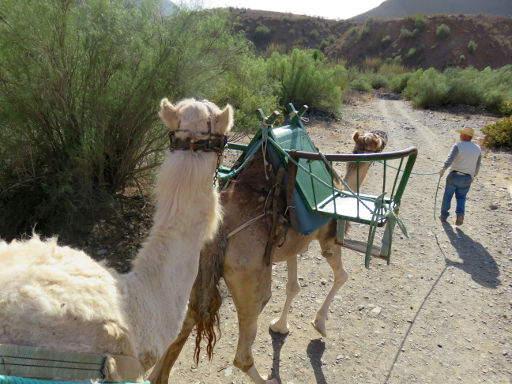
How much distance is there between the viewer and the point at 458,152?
612 cm

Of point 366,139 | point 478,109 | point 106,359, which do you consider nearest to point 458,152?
point 366,139

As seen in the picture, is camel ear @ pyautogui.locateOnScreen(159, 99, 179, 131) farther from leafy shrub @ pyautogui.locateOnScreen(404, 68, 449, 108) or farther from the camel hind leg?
leafy shrub @ pyautogui.locateOnScreen(404, 68, 449, 108)

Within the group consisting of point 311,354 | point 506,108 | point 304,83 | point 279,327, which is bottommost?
point 311,354

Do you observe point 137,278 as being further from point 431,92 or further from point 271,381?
point 431,92

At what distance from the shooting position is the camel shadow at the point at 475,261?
15.6ft

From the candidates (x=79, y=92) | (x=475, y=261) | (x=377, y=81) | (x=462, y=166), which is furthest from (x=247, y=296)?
(x=377, y=81)

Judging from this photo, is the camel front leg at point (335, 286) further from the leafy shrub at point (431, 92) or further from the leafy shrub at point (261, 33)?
the leafy shrub at point (261, 33)

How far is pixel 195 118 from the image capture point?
173 cm

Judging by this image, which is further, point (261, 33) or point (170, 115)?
point (261, 33)

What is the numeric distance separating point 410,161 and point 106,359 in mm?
2264

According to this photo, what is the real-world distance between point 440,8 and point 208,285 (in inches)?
3941

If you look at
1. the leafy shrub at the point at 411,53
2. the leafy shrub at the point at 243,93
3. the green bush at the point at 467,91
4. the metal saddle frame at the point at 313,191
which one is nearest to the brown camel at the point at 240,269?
the metal saddle frame at the point at 313,191

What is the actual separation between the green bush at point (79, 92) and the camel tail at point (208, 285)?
221 cm

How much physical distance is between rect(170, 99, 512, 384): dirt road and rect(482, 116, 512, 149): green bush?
6.18 metres
